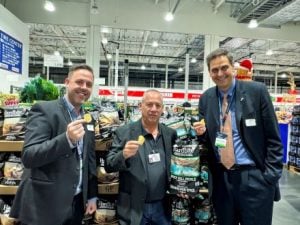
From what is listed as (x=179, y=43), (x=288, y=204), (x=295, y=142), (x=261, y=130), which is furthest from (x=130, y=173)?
(x=179, y=43)

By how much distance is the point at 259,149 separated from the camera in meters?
2.20

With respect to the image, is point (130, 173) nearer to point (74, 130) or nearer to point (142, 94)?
point (74, 130)

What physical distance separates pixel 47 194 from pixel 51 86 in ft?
4.34

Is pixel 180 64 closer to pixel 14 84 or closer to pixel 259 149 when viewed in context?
pixel 14 84

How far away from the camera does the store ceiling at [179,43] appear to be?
8.73m

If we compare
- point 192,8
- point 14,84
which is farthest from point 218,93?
point 192,8

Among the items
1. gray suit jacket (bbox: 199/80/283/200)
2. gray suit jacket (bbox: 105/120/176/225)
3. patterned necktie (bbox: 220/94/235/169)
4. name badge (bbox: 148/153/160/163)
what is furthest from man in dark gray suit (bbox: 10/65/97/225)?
gray suit jacket (bbox: 199/80/283/200)

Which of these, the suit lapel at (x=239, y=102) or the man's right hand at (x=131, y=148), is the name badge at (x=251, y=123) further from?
the man's right hand at (x=131, y=148)

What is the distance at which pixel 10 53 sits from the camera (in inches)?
310

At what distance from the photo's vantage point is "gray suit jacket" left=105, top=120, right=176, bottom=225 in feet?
7.13

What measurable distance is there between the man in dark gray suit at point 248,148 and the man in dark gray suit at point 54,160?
851mm

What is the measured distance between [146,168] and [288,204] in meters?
4.23

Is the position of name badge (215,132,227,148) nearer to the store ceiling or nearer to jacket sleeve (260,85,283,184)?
jacket sleeve (260,85,283,184)

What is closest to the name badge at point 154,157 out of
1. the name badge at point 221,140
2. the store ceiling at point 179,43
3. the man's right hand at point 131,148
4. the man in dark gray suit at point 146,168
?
the man in dark gray suit at point 146,168
